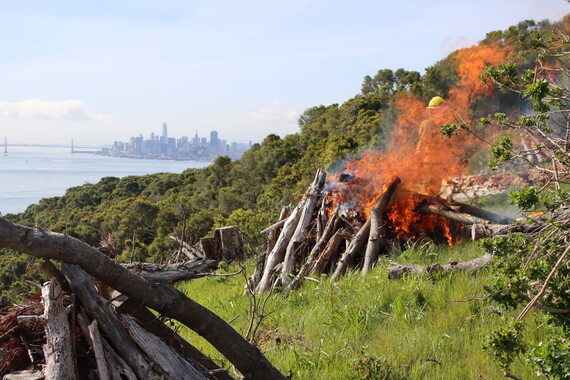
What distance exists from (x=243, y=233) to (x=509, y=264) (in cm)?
937

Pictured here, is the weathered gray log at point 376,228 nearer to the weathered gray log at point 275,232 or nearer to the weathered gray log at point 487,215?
the weathered gray log at point 487,215

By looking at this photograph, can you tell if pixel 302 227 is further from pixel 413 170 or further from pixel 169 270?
pixel 169 270

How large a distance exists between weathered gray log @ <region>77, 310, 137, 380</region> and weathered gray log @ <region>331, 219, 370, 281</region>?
5381 millimetres

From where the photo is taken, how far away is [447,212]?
319 inches

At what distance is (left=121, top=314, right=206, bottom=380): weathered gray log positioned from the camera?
103 inches

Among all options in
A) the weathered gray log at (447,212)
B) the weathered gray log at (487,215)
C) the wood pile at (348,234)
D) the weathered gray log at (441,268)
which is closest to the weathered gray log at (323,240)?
the wood pile at (348,234)

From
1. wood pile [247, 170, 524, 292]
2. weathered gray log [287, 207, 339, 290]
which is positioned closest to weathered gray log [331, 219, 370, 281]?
wood pile [247, 170, 524, 292]

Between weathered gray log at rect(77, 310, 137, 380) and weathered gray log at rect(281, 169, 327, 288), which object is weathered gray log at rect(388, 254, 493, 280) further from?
weathered gray log at rect(77, 310, 137, 380)

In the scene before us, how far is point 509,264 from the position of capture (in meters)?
4.04

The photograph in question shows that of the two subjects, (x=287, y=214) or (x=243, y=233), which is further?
(x=243, y=233)

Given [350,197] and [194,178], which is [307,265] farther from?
[194,178]

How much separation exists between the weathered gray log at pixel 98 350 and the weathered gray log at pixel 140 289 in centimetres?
32

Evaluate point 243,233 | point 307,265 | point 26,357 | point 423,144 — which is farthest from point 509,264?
point 243,233

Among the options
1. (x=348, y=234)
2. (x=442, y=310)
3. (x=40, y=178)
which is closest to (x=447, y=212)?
(x=348, y=234)
